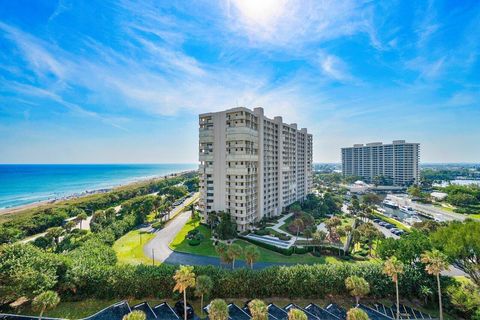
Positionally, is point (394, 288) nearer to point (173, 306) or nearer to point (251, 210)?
point (173, 306)

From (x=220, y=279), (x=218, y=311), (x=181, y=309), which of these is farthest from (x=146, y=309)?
(x=218, y=311)

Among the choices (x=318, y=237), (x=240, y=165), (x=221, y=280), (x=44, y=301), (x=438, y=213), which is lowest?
(x=438, y=213)

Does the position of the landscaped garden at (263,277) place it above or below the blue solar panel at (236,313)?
above

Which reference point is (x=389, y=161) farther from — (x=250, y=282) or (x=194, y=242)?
(x=250, y=282)

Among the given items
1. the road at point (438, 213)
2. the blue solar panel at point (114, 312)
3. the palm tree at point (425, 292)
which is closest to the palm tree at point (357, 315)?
the palm tree at point (425, 292)

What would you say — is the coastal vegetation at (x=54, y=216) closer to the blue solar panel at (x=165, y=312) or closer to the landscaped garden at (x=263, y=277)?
the landscaped garden at (x=263, y=277)

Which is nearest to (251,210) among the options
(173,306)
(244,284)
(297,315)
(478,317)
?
(244,284)
